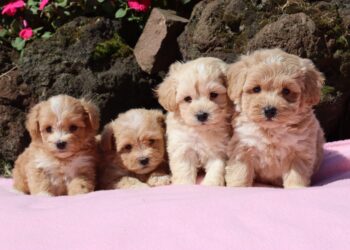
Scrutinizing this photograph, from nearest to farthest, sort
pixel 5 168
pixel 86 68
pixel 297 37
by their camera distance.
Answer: pixel 297 37 → pixel 86 68 → pixel 5 168

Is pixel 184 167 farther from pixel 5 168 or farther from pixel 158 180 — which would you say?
pixel 5 168

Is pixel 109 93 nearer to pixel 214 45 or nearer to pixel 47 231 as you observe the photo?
pixel 214 45

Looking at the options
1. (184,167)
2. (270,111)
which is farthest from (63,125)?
(270,111)

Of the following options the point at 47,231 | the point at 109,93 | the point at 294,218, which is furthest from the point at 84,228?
the point at 109,93

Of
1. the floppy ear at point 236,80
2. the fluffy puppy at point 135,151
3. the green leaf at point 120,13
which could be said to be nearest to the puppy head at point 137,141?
the fluffy puppy at point 135,151

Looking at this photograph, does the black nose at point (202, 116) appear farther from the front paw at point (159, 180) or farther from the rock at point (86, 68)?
the rock at point (86, 68)

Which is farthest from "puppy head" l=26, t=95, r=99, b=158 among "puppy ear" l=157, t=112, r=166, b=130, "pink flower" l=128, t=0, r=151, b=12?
"pink flower" l=128, t=0, r=151, b=12
